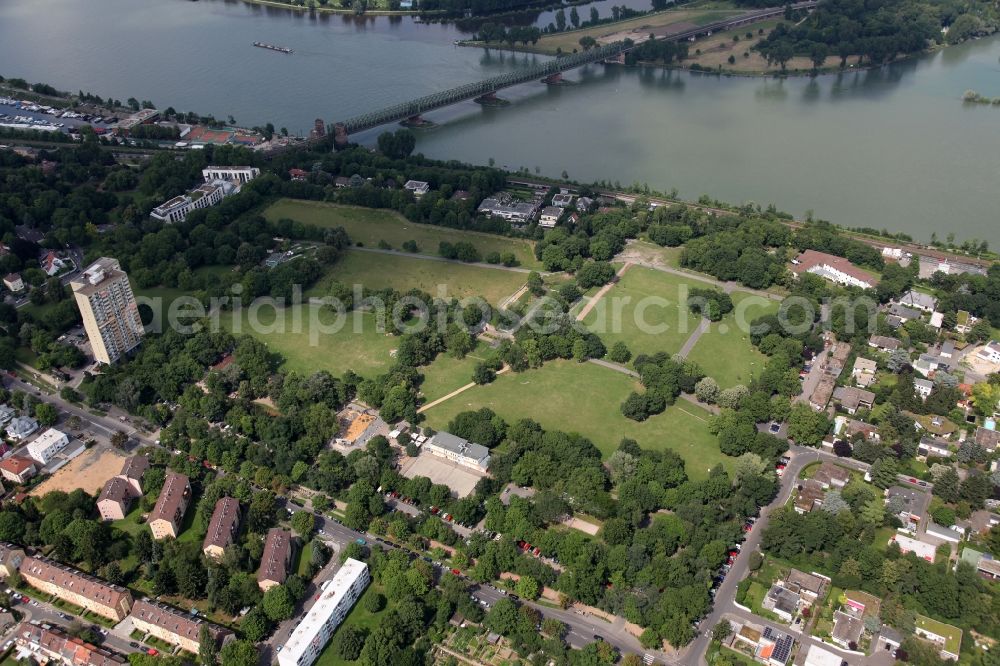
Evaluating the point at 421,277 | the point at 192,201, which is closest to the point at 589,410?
the point at 421,277

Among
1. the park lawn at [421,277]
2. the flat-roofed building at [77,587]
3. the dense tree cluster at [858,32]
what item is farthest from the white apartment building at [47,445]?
the dense tree cluster at [858,32]

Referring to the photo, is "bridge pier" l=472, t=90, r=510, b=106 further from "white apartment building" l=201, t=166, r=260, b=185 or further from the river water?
"white apartment building" l=201, t=166, r=260, b=185

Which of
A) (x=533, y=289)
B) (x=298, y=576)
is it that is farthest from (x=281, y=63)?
(x=298, y=576)

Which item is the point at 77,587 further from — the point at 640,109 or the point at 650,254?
the point at 640,109

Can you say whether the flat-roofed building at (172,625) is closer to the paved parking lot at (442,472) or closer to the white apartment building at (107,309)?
the paved parking lot at (442,472)

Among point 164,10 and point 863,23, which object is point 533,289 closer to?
point 863,23
